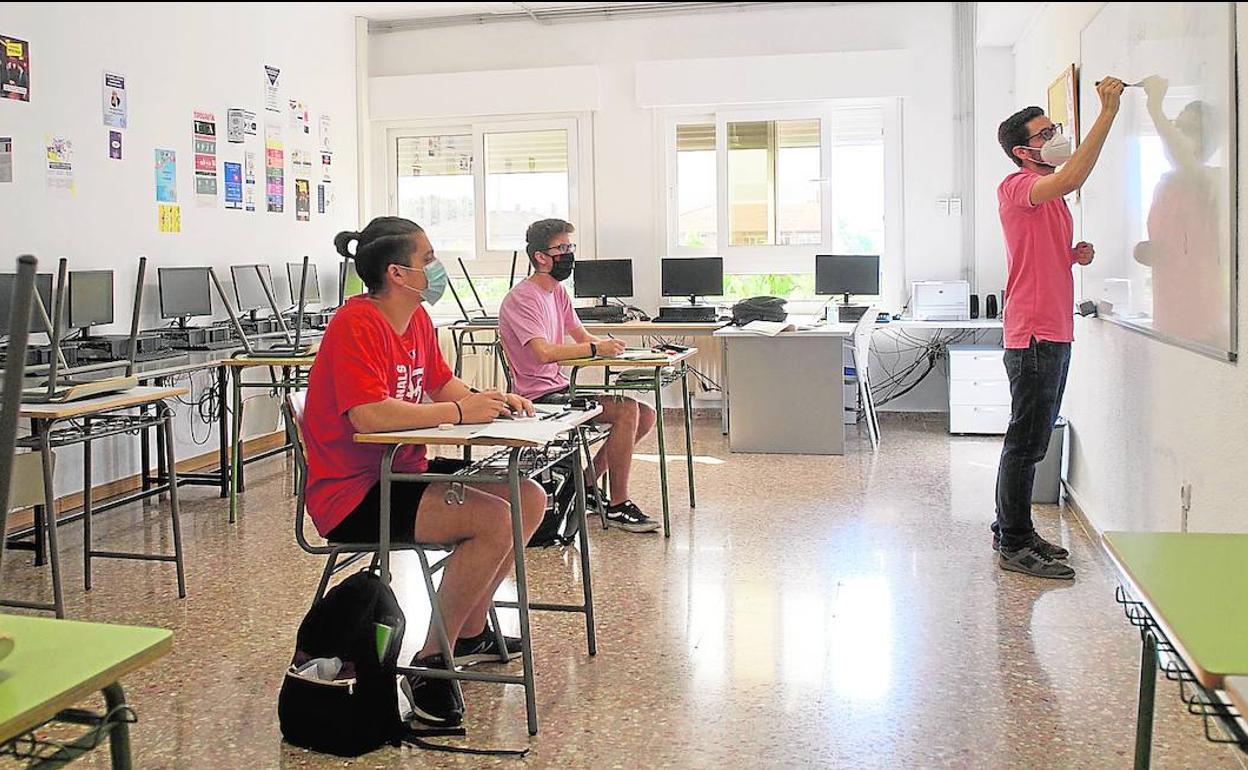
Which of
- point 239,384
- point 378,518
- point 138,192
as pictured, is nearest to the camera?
point 378,518

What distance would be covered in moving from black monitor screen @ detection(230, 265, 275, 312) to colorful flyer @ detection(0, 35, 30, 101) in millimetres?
1463

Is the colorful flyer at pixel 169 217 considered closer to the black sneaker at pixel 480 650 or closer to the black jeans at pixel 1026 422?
the black sneaker at pixel 480 650

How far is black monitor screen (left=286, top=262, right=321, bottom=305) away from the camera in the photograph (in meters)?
6.62

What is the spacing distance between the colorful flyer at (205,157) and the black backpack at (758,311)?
3103mm

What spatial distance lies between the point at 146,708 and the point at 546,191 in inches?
227

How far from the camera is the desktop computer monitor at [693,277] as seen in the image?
290 inches

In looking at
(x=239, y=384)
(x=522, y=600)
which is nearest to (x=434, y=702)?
(x=522, y=600)

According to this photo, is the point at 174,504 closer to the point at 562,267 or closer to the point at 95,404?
the point at 95,404

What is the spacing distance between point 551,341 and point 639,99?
12.4 feet

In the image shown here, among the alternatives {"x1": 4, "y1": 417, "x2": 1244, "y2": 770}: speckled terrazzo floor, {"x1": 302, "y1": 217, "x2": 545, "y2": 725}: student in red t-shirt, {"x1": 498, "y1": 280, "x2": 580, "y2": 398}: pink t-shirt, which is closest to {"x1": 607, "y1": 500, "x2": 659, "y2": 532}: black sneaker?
{"x1": 4, "y1": 417, "x2": 1244, "y2": 770}: speckled terrazzo floor

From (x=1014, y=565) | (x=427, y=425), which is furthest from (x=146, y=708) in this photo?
(x=1014, y=565)

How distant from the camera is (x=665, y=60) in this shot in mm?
7543

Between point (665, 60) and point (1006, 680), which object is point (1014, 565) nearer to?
point (1006, 680)

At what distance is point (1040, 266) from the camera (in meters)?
3.54
